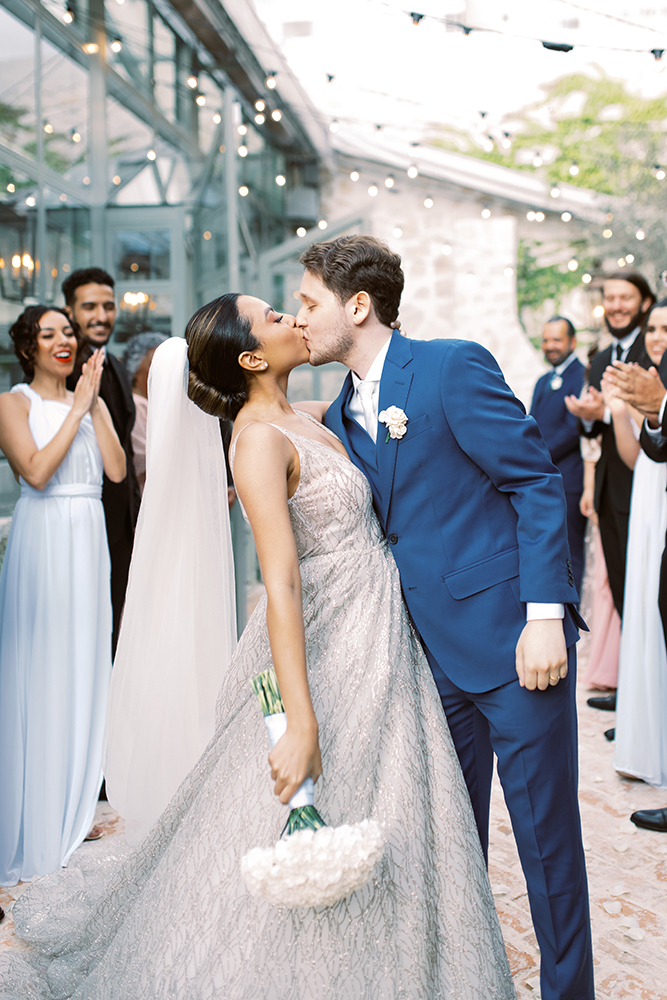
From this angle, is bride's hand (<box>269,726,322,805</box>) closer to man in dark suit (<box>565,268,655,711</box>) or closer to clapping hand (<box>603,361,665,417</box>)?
clapping hand (<box>603,361,665,417</box>)

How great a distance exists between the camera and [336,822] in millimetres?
1657

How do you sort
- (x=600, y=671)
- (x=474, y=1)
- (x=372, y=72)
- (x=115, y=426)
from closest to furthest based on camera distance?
(x=115, y=426) → (x=600, y=671) → (x=474, y=1) → (x=372, y=72)

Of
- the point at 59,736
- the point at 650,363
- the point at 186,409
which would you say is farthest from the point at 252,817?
the point at 650,363

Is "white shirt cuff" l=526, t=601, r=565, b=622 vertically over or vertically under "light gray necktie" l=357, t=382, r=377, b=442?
under

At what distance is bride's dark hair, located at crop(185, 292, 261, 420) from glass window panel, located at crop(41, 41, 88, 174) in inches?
157

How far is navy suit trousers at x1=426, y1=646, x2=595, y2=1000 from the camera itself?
1.73 metres

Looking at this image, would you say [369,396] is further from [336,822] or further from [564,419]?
[564,419]

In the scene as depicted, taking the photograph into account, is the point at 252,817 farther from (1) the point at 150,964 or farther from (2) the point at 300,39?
(2) the point at 300,39

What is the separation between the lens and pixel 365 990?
1.59m

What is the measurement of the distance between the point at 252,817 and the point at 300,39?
11.2 meters

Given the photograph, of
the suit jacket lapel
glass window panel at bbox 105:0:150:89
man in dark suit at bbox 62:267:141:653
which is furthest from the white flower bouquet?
glass window panel at bbox 105:0:150:89

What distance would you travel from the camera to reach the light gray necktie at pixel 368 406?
6.24 feet

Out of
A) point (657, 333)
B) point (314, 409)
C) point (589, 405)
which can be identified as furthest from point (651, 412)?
point (314, 409)

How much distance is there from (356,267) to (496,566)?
721 mm
